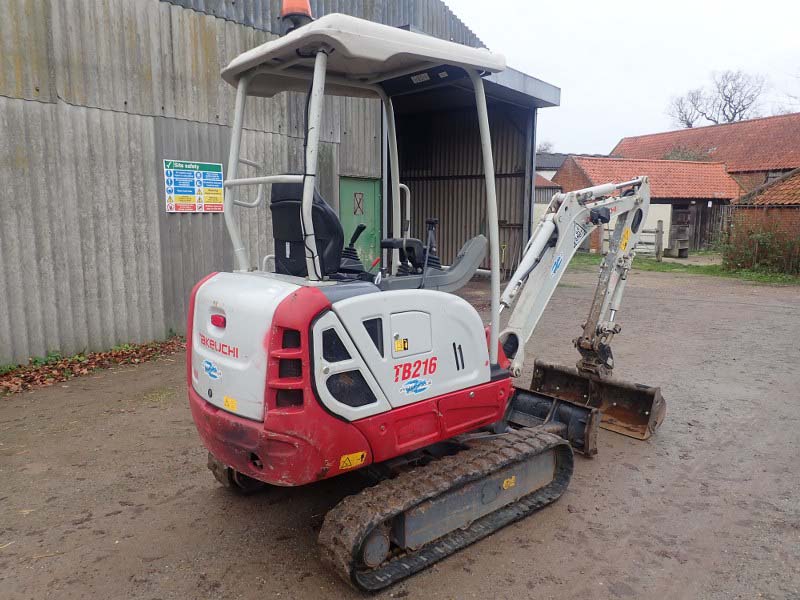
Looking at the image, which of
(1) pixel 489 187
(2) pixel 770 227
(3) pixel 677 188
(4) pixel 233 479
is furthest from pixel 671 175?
(4) pixel 233 479

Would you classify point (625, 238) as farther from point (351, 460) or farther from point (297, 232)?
point (351, 460)

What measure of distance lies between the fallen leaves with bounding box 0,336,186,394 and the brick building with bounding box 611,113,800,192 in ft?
95.5

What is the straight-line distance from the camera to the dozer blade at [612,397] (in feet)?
16.1

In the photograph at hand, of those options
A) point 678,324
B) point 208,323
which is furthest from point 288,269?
point 678,324

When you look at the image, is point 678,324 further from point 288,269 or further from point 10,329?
point 10,329

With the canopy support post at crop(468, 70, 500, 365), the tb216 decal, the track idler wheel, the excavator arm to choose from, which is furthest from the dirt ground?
the canopy support post at crop(468, 70, 500, 365)

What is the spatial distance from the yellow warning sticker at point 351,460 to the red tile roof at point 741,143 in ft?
107

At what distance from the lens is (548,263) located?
15.1 ft

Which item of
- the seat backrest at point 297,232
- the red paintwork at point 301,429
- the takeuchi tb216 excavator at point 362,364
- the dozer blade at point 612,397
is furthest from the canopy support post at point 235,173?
the dozer blade at point 612,397

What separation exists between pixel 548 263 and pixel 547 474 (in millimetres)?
1585

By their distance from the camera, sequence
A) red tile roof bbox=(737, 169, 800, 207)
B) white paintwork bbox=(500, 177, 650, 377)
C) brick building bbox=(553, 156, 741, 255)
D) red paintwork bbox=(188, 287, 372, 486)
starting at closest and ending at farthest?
red paintwork bbox=(188, 287, 372, 486) → white paintwork bbox=(500, 177, 650, 377) → red tile roof bbox=(737, 169, 800, 207) → brick building bbox=(553, 156, 741, 255)

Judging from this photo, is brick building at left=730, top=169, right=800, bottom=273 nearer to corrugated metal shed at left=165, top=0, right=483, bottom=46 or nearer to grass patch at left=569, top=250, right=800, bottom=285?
grass patch at left=569, top=250, right=800, bottom=285

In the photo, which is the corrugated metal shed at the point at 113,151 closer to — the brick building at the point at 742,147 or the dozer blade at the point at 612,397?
the dozer blade at the point at 612,397

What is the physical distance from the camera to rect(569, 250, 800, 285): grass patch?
15.6 metres
